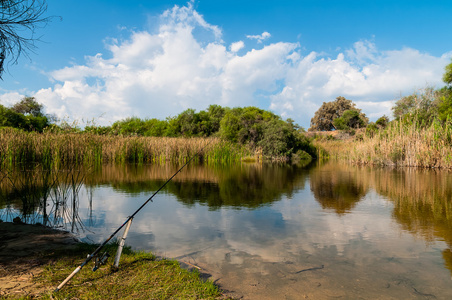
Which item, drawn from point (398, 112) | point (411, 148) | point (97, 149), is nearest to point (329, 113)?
point (398, 112)

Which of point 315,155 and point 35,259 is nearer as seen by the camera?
point 35,259

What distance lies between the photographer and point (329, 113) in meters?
64.7

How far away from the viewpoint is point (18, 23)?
546 centimetres

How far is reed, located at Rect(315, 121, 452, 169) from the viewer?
681 inches

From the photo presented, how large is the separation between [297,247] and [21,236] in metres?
3.89

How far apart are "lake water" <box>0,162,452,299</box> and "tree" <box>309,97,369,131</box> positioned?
190ft

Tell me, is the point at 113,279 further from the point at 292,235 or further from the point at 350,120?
the point at 350,120

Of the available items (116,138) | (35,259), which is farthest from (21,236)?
(116,138)

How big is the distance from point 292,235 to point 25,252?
145 inches

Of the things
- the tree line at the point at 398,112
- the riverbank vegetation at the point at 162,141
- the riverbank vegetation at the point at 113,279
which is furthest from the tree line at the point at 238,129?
the riverbank vegetation at the point at 113,279

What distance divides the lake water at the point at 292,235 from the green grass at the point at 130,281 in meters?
0.36

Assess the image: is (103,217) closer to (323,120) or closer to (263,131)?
(263,131)

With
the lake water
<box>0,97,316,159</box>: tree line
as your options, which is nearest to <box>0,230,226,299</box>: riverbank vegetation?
the lake water

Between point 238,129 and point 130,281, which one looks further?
point 238,129
